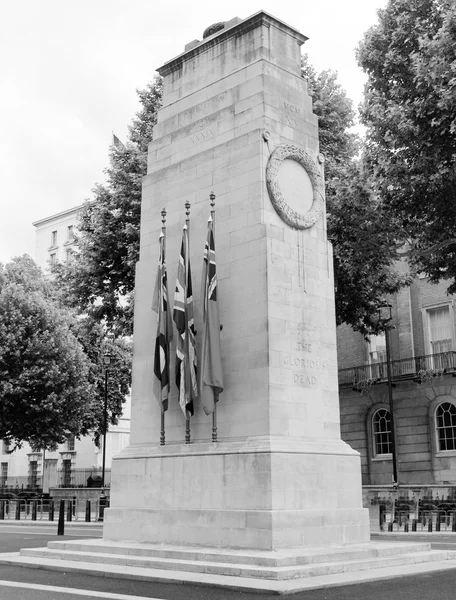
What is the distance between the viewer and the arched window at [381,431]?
41.3 m

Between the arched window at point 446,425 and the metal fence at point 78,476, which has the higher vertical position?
the arched window at point 446,425

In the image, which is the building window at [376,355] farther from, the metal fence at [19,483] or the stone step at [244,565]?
the metal fence at [19,483]

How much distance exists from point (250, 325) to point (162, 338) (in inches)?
87.8

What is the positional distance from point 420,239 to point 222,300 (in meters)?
13.4

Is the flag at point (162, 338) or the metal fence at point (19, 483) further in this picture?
the metal fence at point (19, 483)

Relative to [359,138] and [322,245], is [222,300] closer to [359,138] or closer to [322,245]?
[322,245]

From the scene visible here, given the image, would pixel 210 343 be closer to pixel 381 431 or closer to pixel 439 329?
pixel 439 329

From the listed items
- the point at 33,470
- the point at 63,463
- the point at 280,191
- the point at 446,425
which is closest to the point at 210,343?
the point at 280,191

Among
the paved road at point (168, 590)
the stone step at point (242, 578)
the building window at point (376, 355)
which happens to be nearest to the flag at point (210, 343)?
the stone step at point (242, 578)

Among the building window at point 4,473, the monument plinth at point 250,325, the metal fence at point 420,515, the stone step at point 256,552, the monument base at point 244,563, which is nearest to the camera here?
the monument base at point 244,563

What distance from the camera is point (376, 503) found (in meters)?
31.8

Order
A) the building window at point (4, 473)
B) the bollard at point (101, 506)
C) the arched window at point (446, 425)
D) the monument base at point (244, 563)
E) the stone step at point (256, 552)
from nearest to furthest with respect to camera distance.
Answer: the monument base at point (244, 563) < the stone step at point (256, 552) < the bollard at point (101, 506) < the arched window at point (446, 425) < the building window at point (4, 473)

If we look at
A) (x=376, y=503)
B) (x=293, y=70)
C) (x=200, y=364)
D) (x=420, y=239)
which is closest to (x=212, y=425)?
(x=200, y=364)

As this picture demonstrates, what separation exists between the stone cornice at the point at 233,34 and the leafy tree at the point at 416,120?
6.61m
